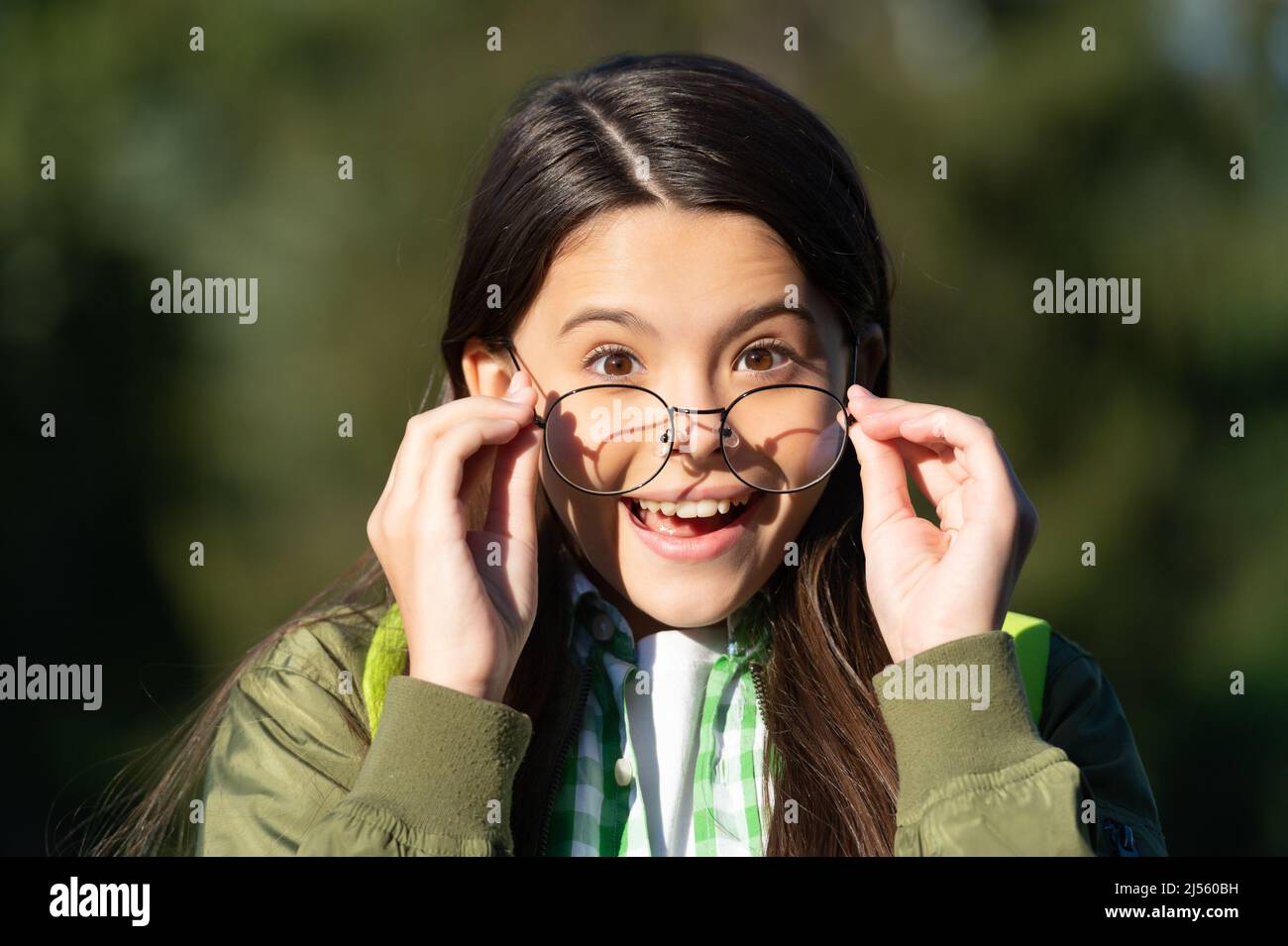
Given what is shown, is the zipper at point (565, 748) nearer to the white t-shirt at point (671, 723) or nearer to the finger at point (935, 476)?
the white t-shirt at point (671, 723)

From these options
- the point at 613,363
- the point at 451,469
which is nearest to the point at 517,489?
the point at 451,469

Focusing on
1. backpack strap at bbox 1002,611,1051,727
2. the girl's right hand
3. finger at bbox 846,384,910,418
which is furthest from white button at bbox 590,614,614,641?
backpack strap at bbox 1002,611,1051,727

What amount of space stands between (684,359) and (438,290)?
299cm

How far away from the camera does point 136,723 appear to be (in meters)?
5.30

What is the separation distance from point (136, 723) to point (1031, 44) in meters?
4.75

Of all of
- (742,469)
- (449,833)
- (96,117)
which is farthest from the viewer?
(96,117)

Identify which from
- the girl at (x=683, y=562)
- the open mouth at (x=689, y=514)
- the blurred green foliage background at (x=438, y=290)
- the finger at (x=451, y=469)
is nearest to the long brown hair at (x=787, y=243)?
the girl at (x=683, y=562)

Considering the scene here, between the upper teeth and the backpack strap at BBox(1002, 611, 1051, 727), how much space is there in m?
0.60

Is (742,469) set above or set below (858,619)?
above

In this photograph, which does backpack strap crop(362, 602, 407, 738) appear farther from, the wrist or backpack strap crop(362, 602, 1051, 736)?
the wrist
